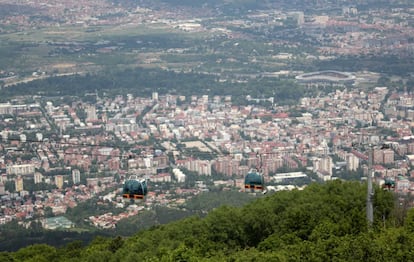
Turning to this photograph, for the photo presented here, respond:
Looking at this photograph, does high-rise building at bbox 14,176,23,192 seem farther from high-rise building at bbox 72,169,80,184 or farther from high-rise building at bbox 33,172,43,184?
high-rise building at bbox 72,169,80,184

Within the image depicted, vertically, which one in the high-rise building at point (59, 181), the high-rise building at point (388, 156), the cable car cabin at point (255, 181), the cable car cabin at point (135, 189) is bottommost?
the high-rise building at point (59, 181)

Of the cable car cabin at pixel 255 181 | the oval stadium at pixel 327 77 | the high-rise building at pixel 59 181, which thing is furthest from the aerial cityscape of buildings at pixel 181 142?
the cable car cabin at pixel 255 181

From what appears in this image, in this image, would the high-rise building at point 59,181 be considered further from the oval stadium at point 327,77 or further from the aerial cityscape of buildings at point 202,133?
the oval stadium at point 327,77

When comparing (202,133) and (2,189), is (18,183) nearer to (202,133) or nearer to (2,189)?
(2,189)

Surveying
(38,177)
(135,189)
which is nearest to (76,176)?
(38,177)

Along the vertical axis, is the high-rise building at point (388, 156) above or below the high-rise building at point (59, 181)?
above

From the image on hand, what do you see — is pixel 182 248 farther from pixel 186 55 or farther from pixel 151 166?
pixel 186 55

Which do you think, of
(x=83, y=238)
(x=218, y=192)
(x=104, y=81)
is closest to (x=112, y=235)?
(x=83, y=238)
